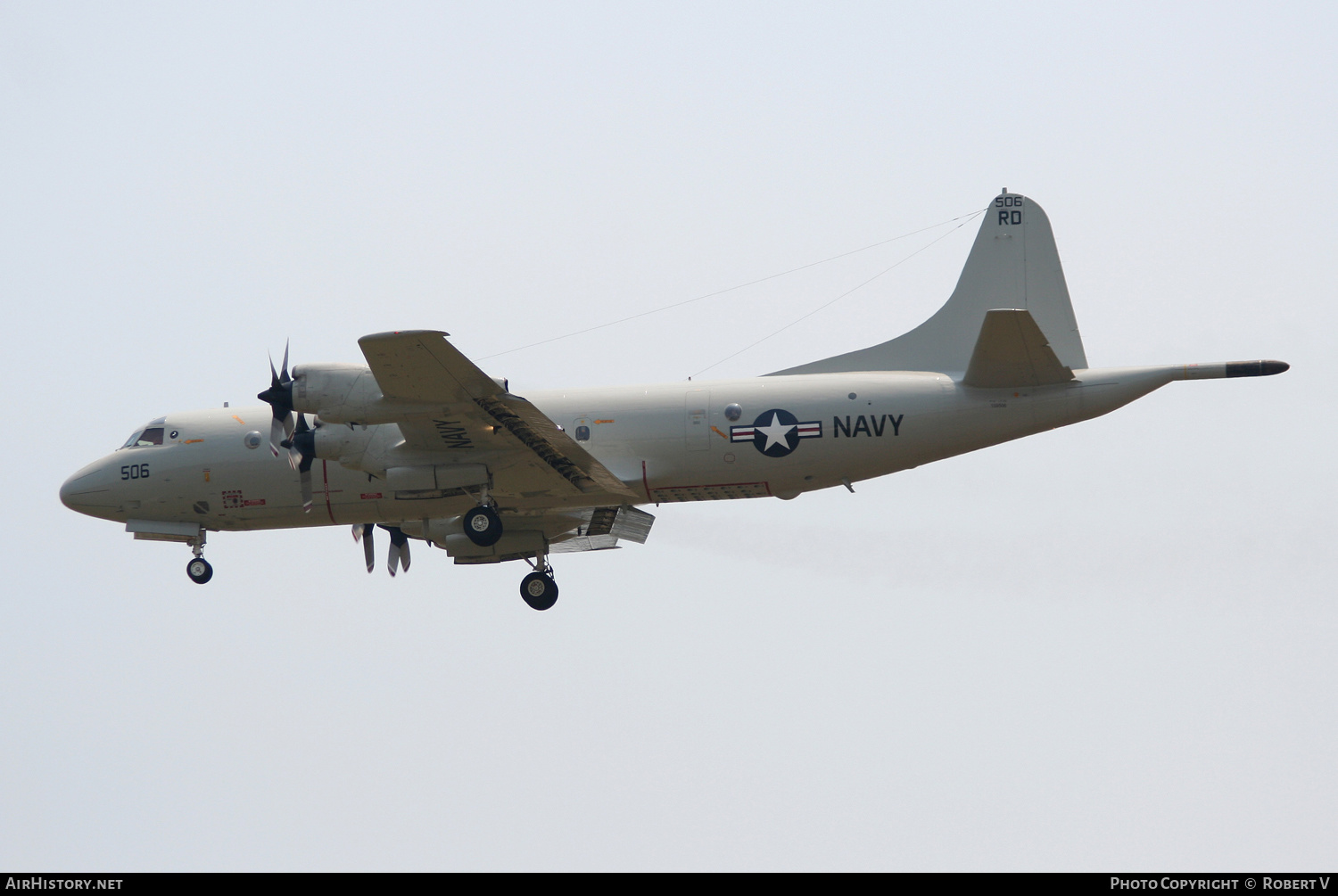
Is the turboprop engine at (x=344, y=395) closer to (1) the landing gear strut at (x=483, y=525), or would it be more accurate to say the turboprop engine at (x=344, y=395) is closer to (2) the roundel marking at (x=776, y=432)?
(1) the landing gear strut at (x=483, y=525)

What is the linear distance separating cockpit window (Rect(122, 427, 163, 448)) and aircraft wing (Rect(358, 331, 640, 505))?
19.2 feet

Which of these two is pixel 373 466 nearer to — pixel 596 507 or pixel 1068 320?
pixel 596 507

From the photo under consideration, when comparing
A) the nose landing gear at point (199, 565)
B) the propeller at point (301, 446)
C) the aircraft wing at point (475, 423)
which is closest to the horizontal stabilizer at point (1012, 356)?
the aircraft wing at point (475, 423)

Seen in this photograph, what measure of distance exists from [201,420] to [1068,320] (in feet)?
50.4

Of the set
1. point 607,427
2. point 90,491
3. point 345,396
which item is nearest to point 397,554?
point 90,491

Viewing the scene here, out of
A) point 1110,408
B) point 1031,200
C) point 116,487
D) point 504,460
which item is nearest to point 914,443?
point 1110,408

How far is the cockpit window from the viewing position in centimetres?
2611

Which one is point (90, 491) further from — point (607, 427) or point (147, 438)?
point (607, 427)

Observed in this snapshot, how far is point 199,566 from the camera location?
26125mm

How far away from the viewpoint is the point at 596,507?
2573cm

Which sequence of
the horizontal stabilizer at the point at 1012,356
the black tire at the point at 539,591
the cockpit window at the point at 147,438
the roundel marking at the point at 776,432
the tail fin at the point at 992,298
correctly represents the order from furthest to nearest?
the black tire at the point at 539,591 < the cockpit window at the point at 147,438 < the tail fin at the point at 992,298 < the roundel marking at the point at 776,432 < the horizontal stabilizer at the point at 1012,356

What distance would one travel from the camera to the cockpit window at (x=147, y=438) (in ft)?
85.7

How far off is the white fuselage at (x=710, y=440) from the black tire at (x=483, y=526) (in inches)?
21.0
